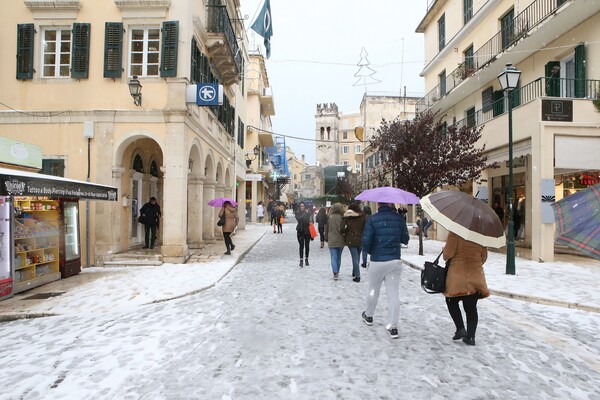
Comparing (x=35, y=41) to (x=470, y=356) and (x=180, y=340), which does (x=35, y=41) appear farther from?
(x=470, y=356)

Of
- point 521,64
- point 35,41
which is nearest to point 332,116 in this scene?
point 521,64

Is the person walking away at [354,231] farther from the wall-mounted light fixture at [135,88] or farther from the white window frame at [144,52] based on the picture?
the white window frame at [144,52]

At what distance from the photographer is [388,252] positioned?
532 centimetres

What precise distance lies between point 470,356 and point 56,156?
12.1 metres

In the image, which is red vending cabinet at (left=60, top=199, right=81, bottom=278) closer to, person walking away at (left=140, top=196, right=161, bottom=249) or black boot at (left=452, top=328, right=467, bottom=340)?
person walking away at (left=140, top=196, right=161, bottom=249)

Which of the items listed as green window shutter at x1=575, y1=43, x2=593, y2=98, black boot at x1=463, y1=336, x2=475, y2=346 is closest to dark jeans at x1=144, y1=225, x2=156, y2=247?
black boot at x1=463, y1=336, x2=475, y2=346

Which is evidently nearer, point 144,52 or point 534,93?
point 144,52

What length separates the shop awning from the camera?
21.0 feet

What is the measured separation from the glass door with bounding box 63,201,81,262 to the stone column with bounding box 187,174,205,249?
4958mm

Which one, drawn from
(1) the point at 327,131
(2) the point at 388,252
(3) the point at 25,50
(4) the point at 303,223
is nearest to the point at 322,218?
(4) the point at 303,223

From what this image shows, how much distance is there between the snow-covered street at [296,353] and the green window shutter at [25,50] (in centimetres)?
886

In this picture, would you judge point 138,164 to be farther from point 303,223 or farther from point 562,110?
point 562,110

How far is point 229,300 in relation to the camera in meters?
7.34

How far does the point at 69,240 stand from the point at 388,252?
815 cm
